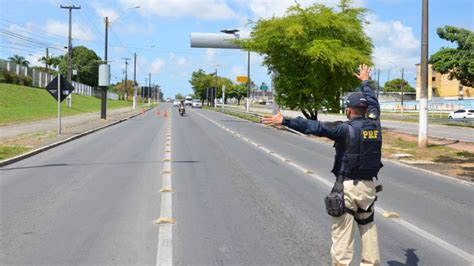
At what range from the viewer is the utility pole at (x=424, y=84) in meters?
20.2

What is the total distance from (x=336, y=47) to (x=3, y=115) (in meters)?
21.6

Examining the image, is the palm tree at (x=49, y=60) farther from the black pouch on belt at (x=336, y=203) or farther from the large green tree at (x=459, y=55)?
the black pouch on belt at (x=336, y=203)

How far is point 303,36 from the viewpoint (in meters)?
32.3

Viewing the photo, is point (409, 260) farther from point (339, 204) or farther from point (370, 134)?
point (370, 134)

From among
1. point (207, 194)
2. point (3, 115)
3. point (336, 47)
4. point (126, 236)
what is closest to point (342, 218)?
point (126, 236)

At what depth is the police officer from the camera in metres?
4.45

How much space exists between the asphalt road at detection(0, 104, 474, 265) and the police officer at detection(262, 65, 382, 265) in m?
0.83

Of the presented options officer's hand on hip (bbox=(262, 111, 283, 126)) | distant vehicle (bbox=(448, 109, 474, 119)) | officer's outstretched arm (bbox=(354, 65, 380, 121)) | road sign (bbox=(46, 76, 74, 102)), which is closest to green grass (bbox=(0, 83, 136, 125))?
road sign (bbox=(46, 76, 74, 102))

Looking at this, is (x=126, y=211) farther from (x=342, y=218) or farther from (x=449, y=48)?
(x=449, y=48)

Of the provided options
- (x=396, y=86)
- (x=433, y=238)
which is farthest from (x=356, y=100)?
(x=396, y=86)

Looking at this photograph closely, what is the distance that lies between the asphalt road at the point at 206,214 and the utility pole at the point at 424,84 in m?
6.96

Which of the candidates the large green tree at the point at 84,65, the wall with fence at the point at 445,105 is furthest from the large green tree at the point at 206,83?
the wall with fence at the point at 445,105

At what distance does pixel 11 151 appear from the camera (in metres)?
15.3

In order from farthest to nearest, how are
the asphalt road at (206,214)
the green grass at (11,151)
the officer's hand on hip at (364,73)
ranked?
the green grass at (11,151), the asphalt road at (206,214), the officer's hand on hip at (364,73)
